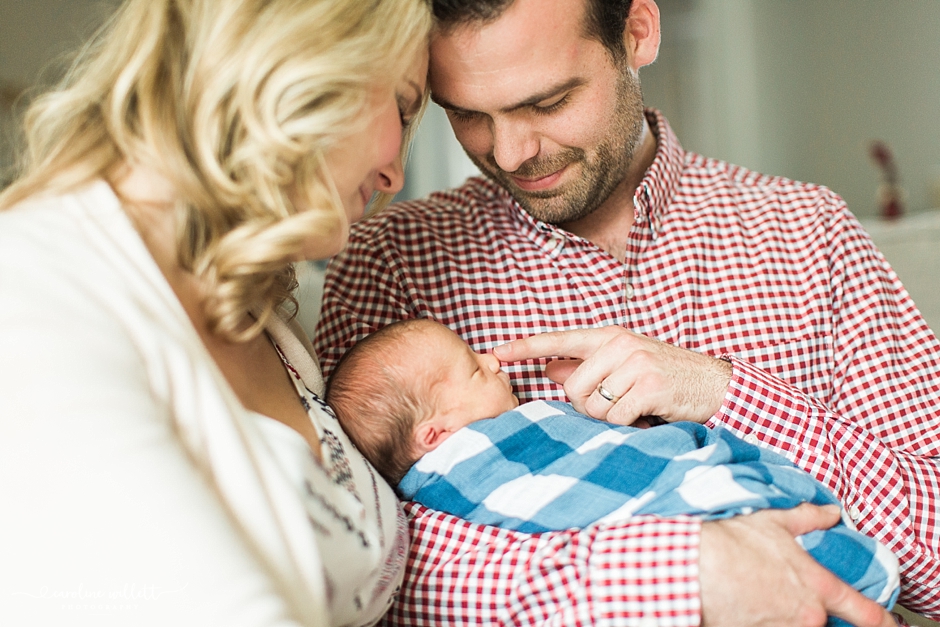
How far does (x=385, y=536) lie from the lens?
106cm

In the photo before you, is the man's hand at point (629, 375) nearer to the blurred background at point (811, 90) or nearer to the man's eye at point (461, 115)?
the man's eye at point (461, 115)

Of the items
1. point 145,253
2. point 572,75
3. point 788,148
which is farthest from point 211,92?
point 788,148

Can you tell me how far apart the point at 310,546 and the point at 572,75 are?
3.30ft

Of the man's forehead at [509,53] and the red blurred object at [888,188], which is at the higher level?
the man's forehead at [509,53]

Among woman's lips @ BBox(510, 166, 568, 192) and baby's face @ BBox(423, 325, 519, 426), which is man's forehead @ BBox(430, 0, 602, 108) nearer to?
woman's lips @ BBox(510, 166, 568, 192)

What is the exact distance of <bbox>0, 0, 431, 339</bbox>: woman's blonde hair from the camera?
34.5 inches

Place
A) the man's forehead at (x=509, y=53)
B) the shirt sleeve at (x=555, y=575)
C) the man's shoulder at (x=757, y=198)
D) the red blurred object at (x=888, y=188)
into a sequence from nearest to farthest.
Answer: the shirt sleeve at (x=555, y=575)
the man's forehead at (x=509, y=53)
the man's shoulder at (x=757, y=198)
the red blurred object at (x=888, y=188)

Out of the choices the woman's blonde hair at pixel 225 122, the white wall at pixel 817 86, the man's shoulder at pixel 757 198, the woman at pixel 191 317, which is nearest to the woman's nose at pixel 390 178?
the woman at pixel 191 317

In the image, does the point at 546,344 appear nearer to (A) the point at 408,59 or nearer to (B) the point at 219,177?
(A) the point at 408,59

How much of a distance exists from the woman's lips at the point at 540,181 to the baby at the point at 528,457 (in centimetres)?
43

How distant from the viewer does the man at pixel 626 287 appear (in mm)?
1342

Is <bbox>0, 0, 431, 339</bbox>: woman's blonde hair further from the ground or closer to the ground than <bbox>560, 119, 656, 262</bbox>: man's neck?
further from the ground

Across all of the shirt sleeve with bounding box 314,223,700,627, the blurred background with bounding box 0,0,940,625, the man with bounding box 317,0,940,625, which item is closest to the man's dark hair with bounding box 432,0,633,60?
→ the man with bounding box 317,0,940,625

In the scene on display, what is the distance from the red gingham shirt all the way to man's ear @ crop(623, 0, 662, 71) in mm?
212
